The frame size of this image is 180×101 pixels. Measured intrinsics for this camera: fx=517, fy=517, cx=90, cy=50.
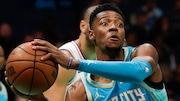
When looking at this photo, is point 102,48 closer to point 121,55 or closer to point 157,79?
point 121,55

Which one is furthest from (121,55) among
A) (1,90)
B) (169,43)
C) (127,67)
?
(169,43)

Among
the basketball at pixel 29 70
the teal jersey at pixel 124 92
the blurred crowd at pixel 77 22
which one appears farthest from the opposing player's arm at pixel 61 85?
the blurred crowd at pixel 77 22

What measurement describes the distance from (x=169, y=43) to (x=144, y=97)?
628 centimetres

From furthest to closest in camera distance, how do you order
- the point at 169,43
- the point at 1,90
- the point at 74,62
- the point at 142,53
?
the point at 169,43 → the point at 1,90 → the point at 142,53 → the point at 74,62

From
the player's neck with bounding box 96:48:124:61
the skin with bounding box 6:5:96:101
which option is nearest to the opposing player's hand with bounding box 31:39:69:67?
the player's neck with bounding box 96:48:124:61

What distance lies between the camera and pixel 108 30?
12.9 feet

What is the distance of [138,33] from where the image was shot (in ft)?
32.0

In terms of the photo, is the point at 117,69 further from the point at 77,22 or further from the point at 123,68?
the point at 77,22

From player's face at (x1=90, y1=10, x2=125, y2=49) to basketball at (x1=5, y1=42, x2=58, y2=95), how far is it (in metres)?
0.56

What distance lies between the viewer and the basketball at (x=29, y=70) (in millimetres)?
3500

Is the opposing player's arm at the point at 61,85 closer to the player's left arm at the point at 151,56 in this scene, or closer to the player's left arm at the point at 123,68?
the player's left arm at the point at 151,56

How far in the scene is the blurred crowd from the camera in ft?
31.1

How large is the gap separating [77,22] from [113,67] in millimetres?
7004

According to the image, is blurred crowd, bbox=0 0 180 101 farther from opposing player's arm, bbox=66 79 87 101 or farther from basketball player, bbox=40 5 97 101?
opposing player's arm, bbox=66 79 87 101
